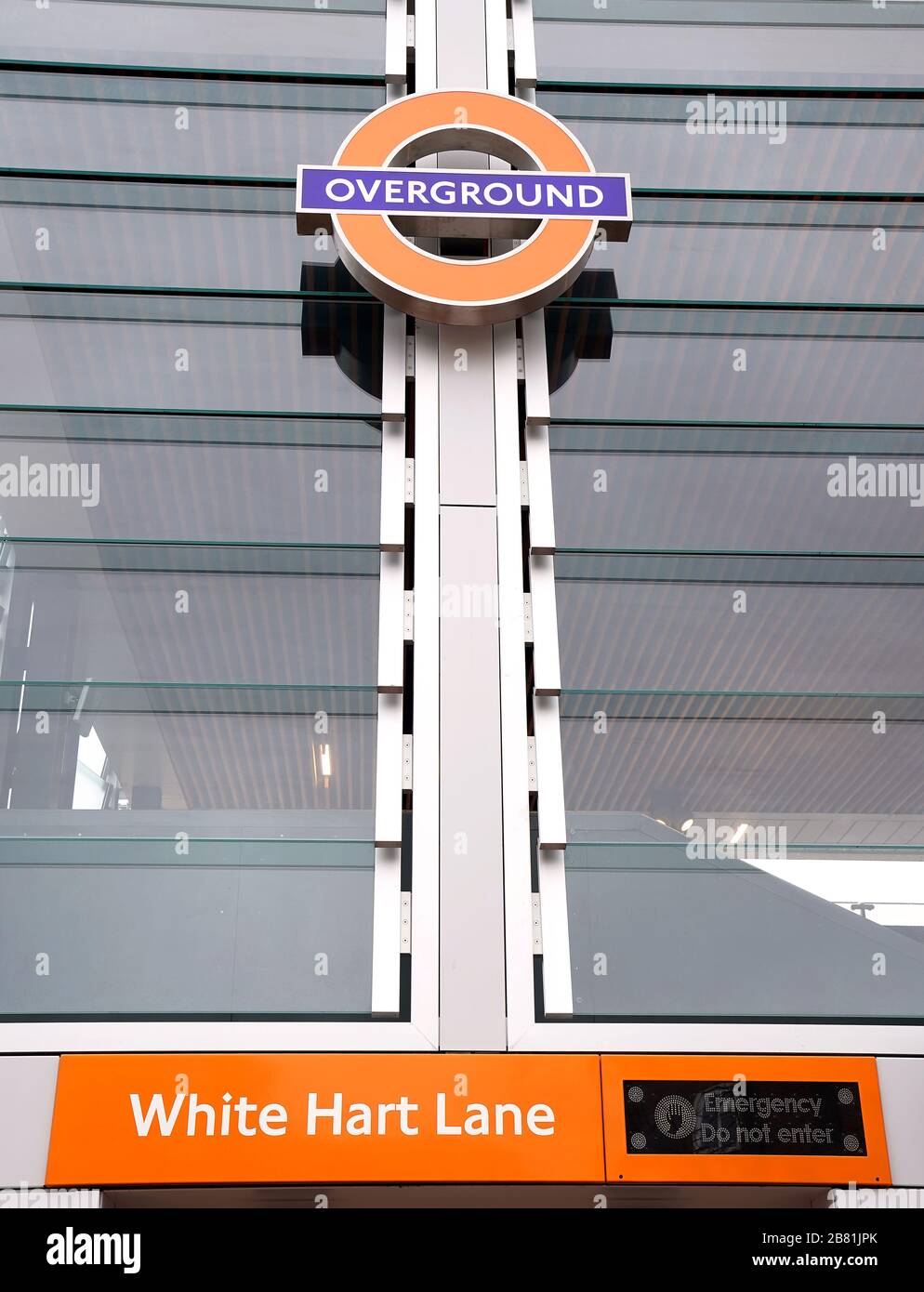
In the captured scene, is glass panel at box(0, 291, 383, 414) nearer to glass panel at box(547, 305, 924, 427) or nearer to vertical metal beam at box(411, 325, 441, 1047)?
vertical metal beam at box(411, 325, 441, 1047)

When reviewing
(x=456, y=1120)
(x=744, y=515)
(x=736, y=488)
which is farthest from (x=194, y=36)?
(x=456, y=1120)

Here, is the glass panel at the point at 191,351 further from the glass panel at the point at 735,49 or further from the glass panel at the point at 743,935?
the glass panel at the point at 743,935

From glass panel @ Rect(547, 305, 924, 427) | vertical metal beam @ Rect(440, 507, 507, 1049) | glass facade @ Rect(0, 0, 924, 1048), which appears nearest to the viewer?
→ vertical metal beam @ Rect(440, 507, 507, 1049)

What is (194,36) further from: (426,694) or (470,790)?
(470,790)

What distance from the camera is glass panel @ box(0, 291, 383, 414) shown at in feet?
20.1

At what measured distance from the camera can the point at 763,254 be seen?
6797 mm

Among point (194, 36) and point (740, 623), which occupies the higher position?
point (194, 36)

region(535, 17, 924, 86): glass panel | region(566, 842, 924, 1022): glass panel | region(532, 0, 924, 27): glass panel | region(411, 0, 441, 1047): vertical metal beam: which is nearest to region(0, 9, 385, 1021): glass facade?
region(411, 0, 441, 1047): vertical metal beam

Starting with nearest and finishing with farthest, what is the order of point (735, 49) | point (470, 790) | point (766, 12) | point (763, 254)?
point (470, 790) < point (763, 254) < point (735, 49) < point (766, 12)

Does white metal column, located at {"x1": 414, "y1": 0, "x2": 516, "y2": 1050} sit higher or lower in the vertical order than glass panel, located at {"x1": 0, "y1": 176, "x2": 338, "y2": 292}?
lower

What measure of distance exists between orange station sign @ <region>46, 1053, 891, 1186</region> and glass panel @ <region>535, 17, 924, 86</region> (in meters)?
5.38

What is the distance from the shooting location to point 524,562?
568 centimetres

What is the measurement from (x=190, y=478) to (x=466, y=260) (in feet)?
5.73
